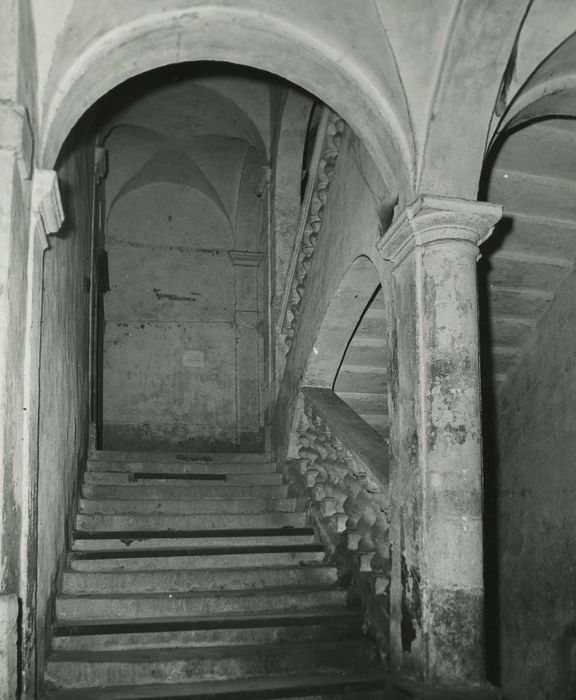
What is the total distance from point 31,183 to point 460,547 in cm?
282

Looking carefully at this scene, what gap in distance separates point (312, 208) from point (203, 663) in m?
4.04

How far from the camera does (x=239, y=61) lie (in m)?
4.51

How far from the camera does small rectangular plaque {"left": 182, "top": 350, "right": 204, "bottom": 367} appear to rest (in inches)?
437

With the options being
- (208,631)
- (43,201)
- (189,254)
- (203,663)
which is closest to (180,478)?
(208,631)

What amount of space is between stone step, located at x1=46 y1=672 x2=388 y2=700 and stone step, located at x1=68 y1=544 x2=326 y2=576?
1054 mm

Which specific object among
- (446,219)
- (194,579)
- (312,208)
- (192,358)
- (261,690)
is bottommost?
(261,690)

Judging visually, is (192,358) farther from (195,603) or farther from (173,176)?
(195,603)

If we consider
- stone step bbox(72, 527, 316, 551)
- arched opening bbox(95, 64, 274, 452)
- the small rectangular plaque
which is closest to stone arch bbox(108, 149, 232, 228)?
arched opening bbox(95, 64, 274, 452)

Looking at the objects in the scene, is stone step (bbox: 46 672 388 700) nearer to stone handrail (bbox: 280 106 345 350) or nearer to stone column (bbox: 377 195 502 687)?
stone column (bbox: 377 195 502 687)

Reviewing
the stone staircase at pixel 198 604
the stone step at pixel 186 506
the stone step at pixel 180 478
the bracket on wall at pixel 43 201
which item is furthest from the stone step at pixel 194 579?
the bracket on wall at pixel 43 201

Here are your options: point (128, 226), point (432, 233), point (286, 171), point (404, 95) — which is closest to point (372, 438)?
point (432, 233)

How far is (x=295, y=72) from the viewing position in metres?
4.47

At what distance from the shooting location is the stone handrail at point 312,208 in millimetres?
6371

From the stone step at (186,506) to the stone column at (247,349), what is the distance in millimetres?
4761
